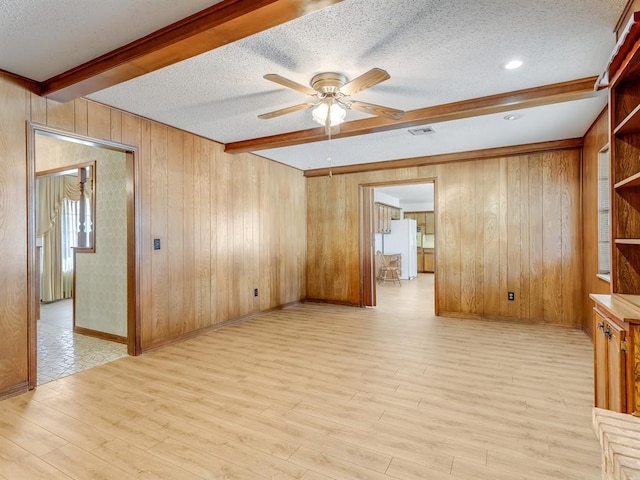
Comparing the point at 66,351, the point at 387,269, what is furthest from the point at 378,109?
the point at 387,269

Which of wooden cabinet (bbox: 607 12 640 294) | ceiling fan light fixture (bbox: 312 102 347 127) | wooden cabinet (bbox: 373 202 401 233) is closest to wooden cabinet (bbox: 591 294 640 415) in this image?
wooden cabinet (bbox: 607 12 640 294)

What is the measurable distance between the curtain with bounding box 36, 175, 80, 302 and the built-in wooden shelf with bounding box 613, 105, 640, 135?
24.1ft

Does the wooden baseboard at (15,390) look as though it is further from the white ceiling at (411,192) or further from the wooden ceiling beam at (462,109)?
the white ceiling at (411,192)

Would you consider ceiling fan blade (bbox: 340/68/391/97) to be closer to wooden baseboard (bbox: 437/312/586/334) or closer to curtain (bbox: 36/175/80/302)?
wooden baseboard (bbox: 437/312/586/334)

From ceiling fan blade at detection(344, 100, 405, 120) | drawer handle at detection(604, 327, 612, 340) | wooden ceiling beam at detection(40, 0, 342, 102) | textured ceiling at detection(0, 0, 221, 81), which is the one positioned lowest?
drawer handle at detection(604, 327, 612, 340)

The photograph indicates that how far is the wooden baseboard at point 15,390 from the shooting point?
2.59 meters

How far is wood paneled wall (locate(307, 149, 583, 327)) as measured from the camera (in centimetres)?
454

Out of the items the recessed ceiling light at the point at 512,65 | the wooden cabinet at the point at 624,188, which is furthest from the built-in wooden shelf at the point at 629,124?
the recessed ceiling light at the point at 512,65

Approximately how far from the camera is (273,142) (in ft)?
14.0

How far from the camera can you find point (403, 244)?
9695 millimetres

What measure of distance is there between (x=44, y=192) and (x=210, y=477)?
22.3ft

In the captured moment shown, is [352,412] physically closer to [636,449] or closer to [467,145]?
[636,449]

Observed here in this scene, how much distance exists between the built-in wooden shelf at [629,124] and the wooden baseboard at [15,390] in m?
4.45

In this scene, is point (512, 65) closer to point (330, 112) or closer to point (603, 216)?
point (330, 112)
